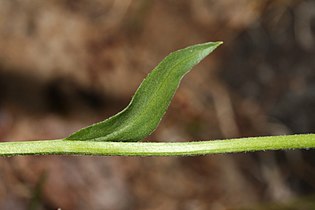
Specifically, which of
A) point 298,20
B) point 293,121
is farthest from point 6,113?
point 298,20

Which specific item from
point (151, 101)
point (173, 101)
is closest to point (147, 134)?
point (151, 101)

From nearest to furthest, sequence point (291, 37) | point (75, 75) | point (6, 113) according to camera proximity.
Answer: point (6, 113) < point (75, 75) < point (291, 37)

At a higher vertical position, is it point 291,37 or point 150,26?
point 150,26

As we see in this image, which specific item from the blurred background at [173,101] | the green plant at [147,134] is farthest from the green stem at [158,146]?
the blurred background at [173,101]

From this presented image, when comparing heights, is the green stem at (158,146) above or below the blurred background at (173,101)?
above

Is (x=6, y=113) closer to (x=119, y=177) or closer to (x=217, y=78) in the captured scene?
(x=119, y=177)

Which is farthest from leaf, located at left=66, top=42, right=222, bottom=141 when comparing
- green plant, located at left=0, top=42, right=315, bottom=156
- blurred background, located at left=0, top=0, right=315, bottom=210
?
blurred background, located at left=0, top=0, right=315, bottom=210

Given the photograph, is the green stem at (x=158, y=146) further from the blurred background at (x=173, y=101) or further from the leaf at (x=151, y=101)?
the blurred background at (x=173, y=101)
